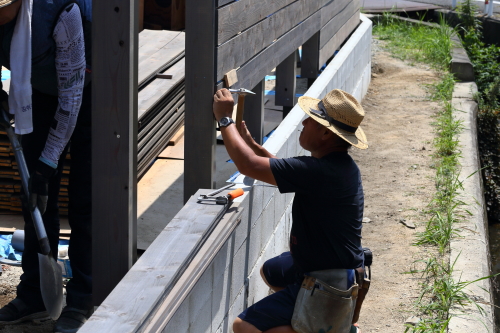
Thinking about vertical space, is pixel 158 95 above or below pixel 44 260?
above

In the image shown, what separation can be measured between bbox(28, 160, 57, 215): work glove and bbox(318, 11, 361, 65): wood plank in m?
4.22

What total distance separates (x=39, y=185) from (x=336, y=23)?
5.27 meters

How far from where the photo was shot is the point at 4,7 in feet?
9.23

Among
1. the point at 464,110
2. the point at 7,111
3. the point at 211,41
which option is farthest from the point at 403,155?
the point at 7,111

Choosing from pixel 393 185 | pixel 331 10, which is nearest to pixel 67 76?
pixel 393 185

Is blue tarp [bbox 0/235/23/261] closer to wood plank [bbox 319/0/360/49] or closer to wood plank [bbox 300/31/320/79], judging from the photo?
wood plank [bbox 300/31/320/79]

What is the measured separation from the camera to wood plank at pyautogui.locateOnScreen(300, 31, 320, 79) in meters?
6.70

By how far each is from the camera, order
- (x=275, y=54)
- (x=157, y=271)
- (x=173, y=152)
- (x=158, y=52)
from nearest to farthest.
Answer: (x=157, y=271) < (x=275, y=54) < (x=173, y=152) < (x=158, y=52)

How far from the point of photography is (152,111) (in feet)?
16.4

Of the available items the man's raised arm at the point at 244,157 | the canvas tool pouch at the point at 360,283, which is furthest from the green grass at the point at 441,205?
the man's raised arm at the point at 244,157

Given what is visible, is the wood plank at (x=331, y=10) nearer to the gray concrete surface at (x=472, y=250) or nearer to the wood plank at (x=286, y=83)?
the wood plank at (x=286, y=83)

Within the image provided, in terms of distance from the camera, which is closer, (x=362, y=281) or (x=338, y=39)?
(x=362, y=281)

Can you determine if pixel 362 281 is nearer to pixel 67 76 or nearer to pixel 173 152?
pixel 67 76

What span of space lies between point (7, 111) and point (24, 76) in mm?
371
